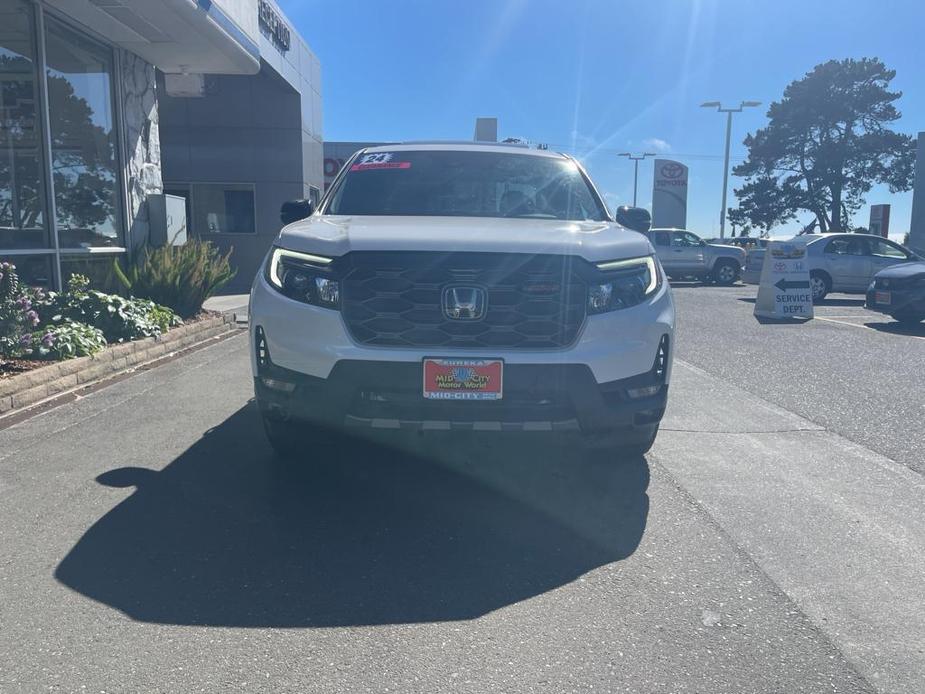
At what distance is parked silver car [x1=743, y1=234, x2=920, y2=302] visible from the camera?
1697cm

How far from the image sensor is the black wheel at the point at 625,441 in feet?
11.8

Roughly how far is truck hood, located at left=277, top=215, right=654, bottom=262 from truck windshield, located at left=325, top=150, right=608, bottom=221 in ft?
1.68

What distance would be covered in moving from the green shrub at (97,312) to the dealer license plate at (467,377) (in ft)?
16.1

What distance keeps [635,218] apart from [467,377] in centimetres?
234

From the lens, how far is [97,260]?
8.92 m

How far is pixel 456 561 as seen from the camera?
3.12 m

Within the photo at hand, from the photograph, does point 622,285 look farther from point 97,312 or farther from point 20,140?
point 20,140

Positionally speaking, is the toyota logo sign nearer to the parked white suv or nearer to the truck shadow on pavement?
the truck shadow on pavement

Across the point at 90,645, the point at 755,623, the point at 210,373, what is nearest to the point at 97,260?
the point at 210,373

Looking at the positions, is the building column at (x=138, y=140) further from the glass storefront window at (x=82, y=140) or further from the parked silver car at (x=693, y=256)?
the parked silver car at (x=693, y=256)

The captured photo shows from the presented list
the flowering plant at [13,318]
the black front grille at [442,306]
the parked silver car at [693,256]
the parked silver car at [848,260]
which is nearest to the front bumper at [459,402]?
the black front grille at [442,306]

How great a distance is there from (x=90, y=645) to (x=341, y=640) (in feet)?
2.67

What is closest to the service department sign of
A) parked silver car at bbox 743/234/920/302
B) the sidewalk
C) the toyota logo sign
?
the toyota logo sign

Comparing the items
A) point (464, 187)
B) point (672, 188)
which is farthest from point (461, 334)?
point (672, 188)
